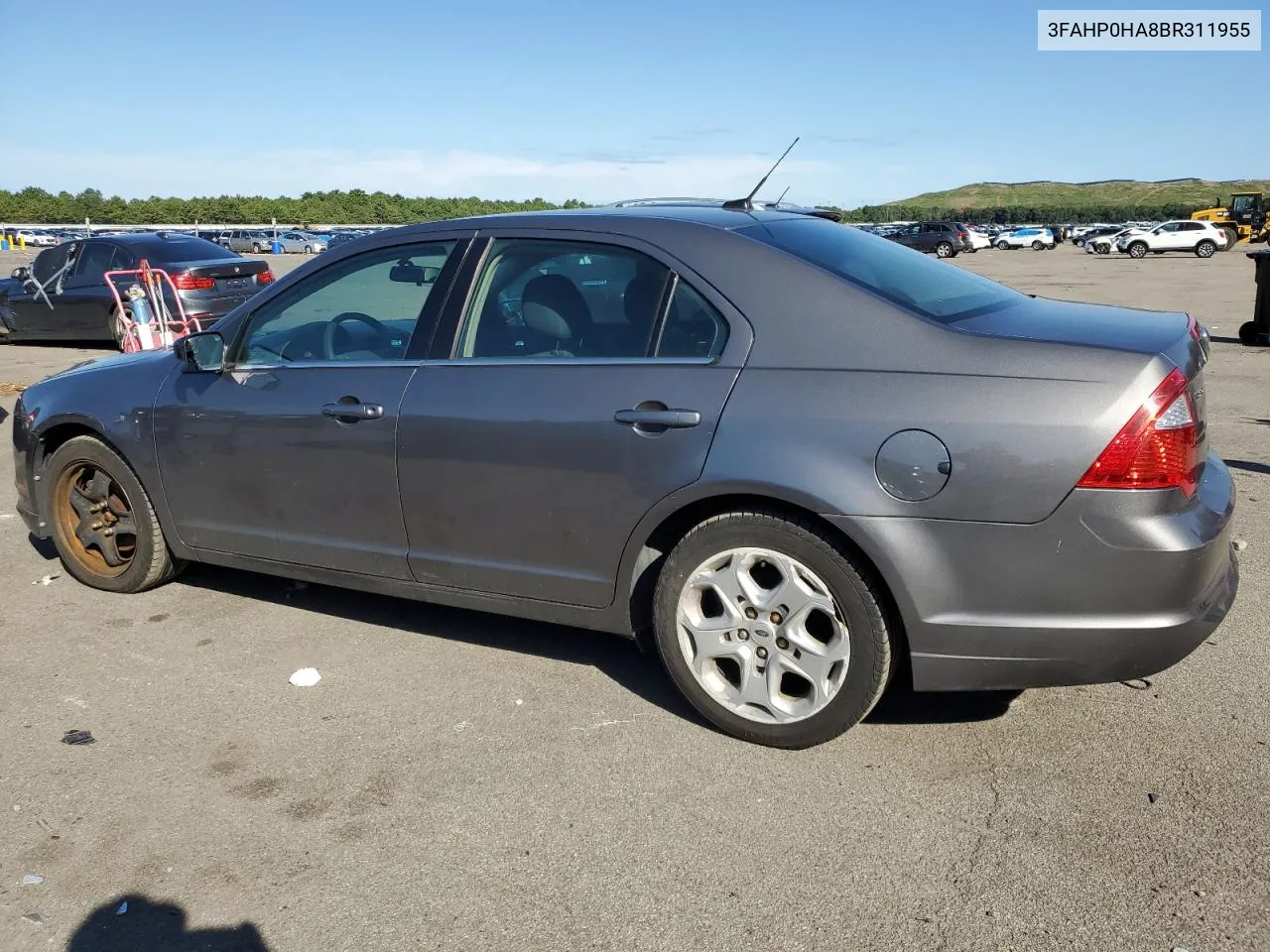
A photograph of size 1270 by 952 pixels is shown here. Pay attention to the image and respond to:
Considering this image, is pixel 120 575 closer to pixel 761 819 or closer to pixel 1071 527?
pixel 761 819

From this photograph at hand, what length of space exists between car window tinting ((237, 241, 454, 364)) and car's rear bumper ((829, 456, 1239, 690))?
75.7 inches

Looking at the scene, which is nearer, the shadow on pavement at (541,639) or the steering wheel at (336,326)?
the shadow on pavement at (541,639)

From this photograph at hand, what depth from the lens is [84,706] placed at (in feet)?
12.9

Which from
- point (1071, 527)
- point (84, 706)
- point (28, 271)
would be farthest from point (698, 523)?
point (28, 271)

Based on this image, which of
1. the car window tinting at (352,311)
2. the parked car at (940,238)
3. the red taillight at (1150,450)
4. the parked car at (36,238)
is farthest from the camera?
the parked car at (36,238)

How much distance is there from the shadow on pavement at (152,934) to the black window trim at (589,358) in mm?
1963

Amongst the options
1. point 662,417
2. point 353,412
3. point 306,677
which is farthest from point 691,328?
point 306,677

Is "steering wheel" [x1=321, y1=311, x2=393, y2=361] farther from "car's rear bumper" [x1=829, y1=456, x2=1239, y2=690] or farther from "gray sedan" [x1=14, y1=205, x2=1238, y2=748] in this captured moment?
"car's rear bumper" [x1=829, y1=456, x2=1239, y2=690]

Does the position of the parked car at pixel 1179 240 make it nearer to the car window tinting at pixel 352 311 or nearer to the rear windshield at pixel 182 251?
the rear windshield at pixel 182 251

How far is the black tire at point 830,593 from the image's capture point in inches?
128

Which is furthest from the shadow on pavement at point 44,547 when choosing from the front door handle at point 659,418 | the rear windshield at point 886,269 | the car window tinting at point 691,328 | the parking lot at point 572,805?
the rear windshield at point 886,269

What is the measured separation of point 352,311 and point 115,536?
1.72 meters

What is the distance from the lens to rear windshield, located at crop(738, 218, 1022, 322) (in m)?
3.50

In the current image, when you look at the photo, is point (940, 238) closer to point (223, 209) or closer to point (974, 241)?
point (974, 241)
